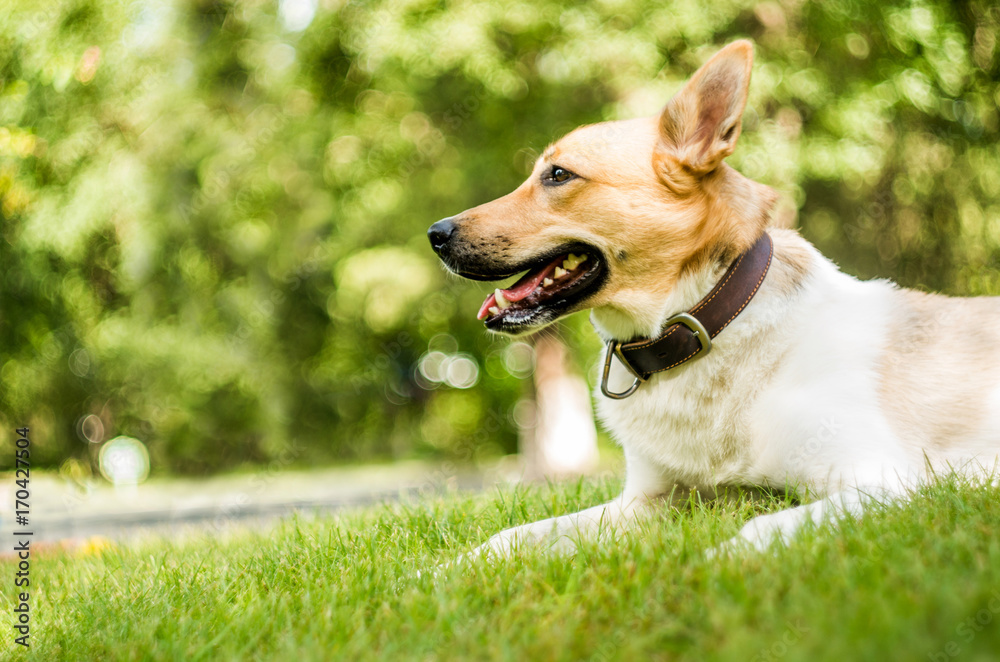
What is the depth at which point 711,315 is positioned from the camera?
3068mm

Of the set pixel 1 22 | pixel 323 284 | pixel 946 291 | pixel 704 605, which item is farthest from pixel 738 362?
pixel 323 284

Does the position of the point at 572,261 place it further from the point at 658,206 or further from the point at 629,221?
the point at 658,206

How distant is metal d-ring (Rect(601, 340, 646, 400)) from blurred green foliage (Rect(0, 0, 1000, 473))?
12.1ft

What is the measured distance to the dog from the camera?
290cm

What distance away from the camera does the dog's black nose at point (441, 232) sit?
11.0 feet

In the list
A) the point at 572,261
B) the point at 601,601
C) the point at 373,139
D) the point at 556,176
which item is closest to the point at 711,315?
the point at 572,261

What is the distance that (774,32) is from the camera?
8.68 metres

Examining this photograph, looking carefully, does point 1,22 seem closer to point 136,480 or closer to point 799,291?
point 799,291

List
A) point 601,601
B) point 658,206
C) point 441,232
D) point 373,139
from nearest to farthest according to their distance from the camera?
1. point 601,601
2. point 658,206
3. point 441,232
4. point 373,139

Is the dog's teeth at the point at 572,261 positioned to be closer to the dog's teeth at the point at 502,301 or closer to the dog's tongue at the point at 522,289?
the dog's tongue at the point at 522,289

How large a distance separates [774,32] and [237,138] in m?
6.71

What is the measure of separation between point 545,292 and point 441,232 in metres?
0.52

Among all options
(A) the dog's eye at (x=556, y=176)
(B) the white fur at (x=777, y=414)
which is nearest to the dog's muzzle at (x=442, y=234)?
(A) the dog's eye at (x=556, y=176)

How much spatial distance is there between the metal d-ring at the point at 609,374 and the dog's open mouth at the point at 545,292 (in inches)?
10.8
